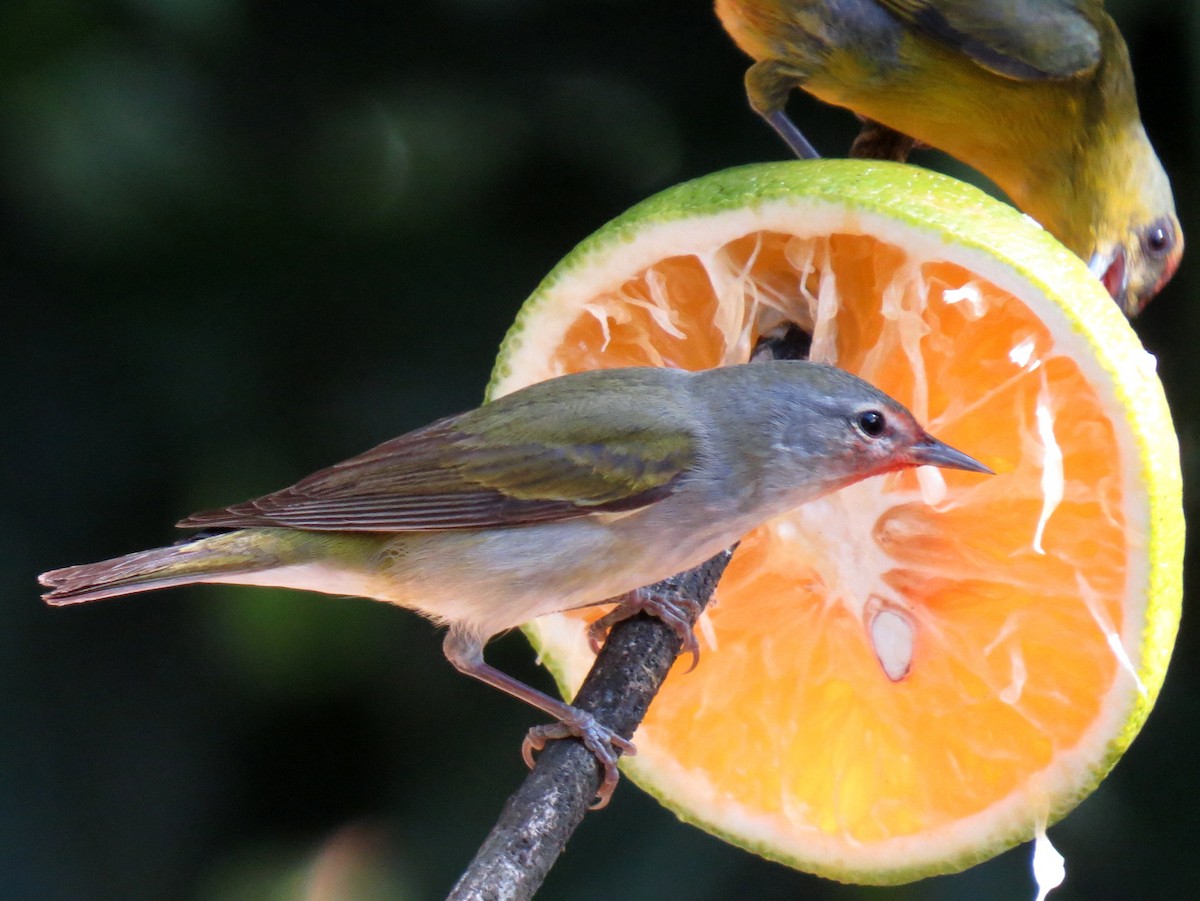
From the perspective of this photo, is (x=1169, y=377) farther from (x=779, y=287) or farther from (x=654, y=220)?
(x=654, y=220)

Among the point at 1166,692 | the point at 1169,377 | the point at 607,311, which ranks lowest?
the point at 1166,692

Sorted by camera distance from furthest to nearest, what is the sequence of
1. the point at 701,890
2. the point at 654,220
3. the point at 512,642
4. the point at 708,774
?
the point at 512,642 → the point at 701,890 → the point at 708,774 → the point at 654,220

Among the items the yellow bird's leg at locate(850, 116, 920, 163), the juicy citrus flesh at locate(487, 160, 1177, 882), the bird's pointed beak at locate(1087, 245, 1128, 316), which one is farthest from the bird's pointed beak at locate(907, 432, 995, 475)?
the yellow bird's leg at locate(850, 116, 920, 163)

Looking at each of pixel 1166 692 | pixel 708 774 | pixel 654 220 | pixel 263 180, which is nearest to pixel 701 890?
pixel 708 774

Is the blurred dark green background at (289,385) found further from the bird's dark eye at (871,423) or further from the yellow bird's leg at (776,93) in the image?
the bird's dark eye at (871,423)

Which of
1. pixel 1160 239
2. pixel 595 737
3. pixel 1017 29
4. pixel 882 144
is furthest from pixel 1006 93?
pixel 595 737

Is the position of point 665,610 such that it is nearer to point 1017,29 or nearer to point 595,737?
point 595,737

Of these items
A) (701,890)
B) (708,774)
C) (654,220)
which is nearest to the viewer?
(654,220)

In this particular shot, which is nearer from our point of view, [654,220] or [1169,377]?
[654,220]
